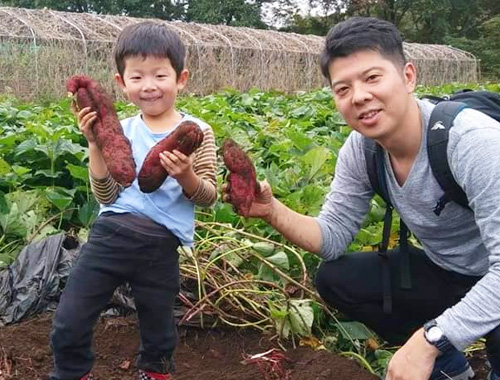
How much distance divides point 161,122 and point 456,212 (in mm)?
1048

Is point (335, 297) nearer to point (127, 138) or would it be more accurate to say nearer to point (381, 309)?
point (381, 309)

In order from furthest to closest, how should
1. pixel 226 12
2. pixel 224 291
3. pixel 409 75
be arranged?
pixel 226 12, pixel 224 291, pixel 409 75

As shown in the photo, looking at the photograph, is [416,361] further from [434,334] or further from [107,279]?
[107,279]

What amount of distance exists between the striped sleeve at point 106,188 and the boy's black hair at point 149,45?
363 mm

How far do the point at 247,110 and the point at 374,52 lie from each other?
6.67 meters

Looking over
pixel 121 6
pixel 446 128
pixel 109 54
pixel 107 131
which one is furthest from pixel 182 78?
pixel 121 6

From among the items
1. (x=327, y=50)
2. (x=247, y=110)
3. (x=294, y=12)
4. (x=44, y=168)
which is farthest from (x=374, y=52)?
(x=294, y=12)

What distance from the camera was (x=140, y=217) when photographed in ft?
7.82

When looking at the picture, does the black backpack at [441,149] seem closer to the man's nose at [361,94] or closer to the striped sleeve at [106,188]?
the man's nose at [361,94]

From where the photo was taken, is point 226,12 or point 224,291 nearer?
point 224,291

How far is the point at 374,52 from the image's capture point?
226cm

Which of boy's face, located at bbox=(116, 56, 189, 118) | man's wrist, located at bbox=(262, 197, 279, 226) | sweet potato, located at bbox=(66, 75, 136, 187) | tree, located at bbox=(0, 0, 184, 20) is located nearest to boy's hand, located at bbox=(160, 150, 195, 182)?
sweet potato, located at bbox=(66, 75, 136, 187)

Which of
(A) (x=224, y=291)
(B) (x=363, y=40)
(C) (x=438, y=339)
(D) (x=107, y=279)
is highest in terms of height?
(B) (x=363, y=40)

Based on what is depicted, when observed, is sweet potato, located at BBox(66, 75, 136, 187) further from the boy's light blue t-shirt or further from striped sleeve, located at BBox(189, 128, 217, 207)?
striped sleeve, located at BBox(189, 128, 217, 207)
